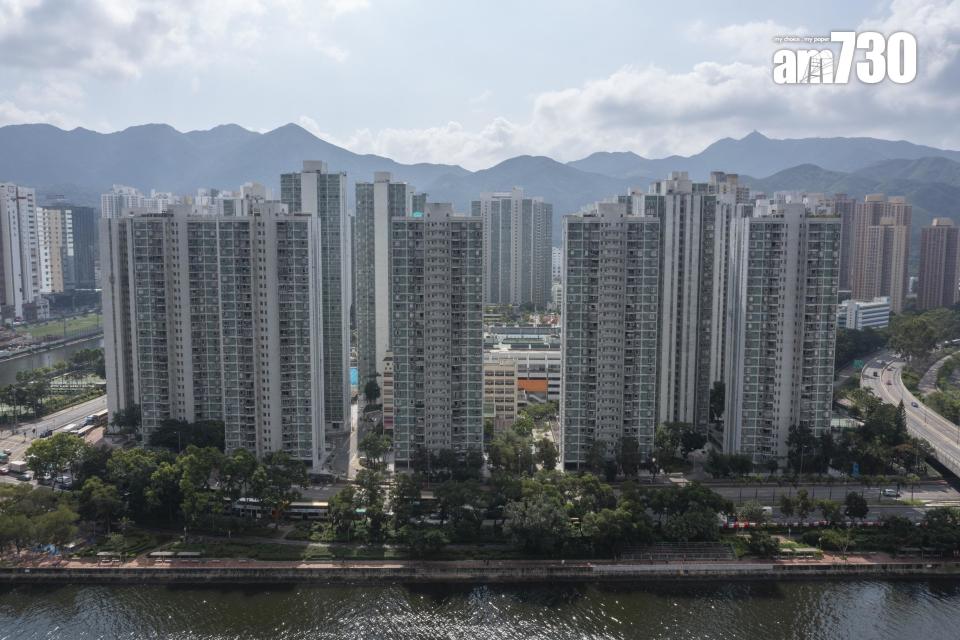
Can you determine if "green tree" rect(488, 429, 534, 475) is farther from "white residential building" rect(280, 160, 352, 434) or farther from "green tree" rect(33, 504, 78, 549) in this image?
"green tree" rect(33, 504, 78, 549)

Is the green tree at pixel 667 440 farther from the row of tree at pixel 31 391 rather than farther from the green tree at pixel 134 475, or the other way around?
the row of tree at pixel 31 391

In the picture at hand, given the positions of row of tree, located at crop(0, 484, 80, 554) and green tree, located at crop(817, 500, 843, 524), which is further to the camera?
green tree, located at crop(817, 500, 843, 524)

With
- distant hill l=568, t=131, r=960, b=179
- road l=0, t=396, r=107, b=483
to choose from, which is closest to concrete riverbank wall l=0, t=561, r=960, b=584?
road l=0, t=396, r=107, b=483

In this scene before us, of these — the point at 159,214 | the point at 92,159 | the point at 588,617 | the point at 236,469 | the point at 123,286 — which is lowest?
the point at 588,617

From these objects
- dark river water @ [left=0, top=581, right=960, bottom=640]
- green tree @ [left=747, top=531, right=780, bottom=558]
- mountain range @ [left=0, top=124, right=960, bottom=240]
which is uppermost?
mountain range @ [left=0, top=124, right=960, bottom=240]

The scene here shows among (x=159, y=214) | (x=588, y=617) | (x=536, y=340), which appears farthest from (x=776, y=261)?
(x=159, y=214)

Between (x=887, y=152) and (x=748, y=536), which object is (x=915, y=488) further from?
(x=887, y=152)
